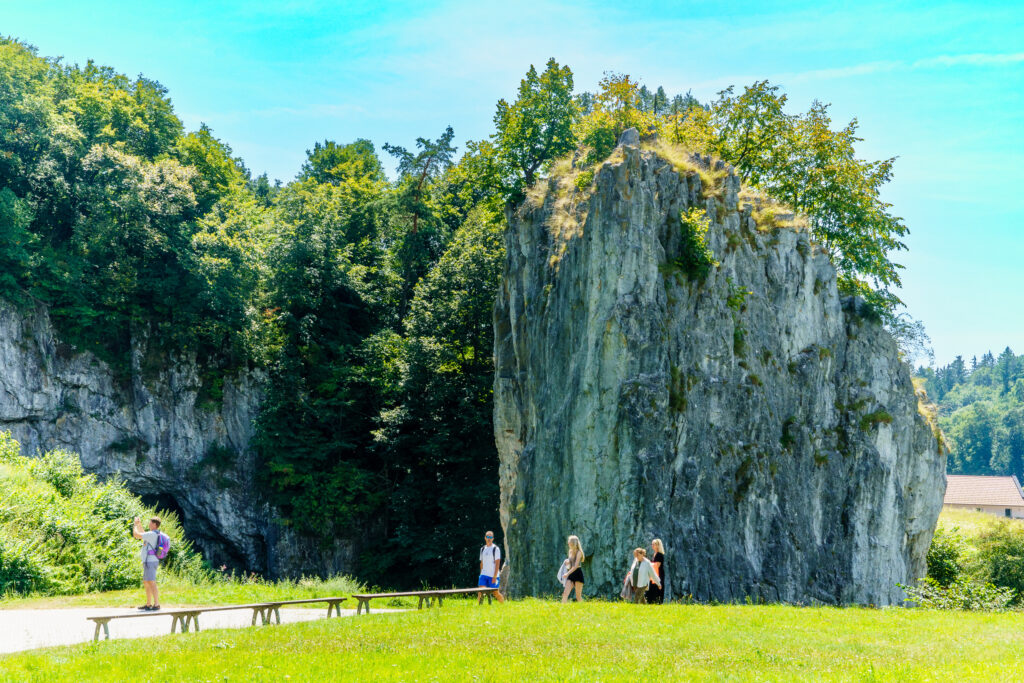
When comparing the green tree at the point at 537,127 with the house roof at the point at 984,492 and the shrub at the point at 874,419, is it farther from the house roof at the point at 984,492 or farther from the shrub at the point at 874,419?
the house roof at the point at 984,492

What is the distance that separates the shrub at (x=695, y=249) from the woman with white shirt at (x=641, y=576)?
9.69m

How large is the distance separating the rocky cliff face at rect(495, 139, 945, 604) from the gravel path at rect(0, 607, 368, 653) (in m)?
7.30

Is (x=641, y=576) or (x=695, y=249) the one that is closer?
(x=641, y=576)

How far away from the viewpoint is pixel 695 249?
73.7 feet

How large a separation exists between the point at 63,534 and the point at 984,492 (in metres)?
75.1

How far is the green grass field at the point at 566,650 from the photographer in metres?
8.69

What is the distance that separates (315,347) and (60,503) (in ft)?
59.7

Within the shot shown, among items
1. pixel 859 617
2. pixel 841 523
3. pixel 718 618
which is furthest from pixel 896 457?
pixel 718 618

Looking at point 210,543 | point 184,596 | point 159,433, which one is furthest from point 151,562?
point 210,543

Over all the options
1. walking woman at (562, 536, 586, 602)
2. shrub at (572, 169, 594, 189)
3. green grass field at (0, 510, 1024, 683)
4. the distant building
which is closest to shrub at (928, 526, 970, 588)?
shrub at (572, 169, 594, 189)

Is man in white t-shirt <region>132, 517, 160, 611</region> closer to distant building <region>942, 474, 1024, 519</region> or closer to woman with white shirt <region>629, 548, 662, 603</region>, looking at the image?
woman with white shirt <region>629, 548, 662, 603</region>

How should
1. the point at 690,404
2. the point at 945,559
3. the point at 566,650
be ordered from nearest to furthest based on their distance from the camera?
the point at 566,650 < the point at 690,404 < the point at 945,559

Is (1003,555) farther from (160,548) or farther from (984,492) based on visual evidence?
(984,492)

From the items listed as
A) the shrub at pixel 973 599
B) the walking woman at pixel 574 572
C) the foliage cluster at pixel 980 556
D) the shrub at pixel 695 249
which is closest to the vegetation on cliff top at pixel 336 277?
the shrub at pixel 695 249
